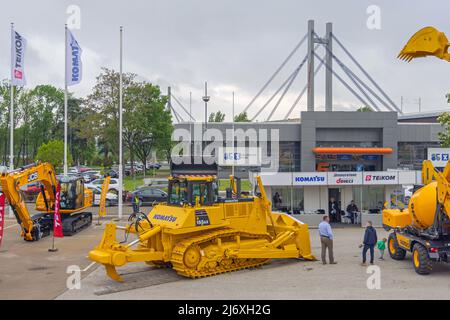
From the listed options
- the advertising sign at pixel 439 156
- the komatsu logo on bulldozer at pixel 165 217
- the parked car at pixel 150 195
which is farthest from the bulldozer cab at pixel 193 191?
the advertising sign at pixel 439 156

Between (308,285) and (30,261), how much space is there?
359 inches

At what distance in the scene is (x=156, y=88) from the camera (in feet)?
180

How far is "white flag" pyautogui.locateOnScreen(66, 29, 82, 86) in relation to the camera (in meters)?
27.5

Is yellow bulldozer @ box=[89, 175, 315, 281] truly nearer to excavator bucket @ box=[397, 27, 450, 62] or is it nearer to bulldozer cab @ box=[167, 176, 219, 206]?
bulldozer cab @ box=[167, 176, 219, 206]

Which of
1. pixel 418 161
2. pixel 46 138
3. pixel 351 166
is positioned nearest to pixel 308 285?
pixel 351 166

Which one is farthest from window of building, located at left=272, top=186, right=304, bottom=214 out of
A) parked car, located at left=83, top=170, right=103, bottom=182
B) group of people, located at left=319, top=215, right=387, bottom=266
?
parked car, located at left=83, top=170, right=103, bottom=182

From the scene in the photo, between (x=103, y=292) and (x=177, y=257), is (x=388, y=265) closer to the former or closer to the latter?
(x=177, y=257)

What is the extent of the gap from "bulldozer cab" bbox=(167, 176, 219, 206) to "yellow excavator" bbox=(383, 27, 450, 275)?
5821 mm

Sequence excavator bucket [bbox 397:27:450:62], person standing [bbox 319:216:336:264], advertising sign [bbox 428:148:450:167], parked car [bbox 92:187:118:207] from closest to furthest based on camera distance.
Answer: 1. excavator bucket [bbox 397:27:450:62]
2. person standing [bbox 319:216:336:264]
3. parked car [bbox 92:187:118:207]
4. advertising sign [bbox 428:148:450:167]

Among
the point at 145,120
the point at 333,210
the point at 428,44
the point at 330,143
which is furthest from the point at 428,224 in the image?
the point at 145,120

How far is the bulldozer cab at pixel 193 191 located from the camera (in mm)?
14242

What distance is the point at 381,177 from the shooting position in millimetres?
24469

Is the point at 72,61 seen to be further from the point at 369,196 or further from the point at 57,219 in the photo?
the point at 369,196

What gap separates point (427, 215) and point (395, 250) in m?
2.24
